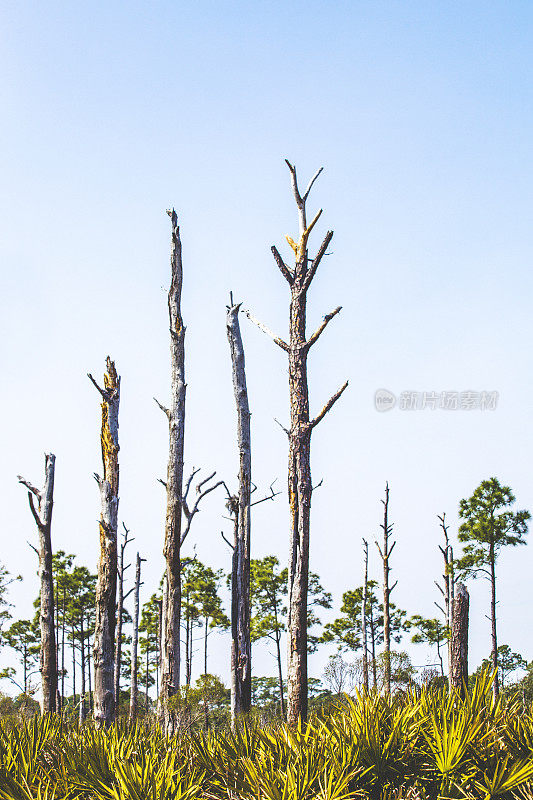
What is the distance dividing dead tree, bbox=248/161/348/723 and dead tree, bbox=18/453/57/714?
685 cm

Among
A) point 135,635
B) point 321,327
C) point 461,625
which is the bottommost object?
point 135,635

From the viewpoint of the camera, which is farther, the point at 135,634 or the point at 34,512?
the point at 135,634

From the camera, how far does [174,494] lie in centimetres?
1423

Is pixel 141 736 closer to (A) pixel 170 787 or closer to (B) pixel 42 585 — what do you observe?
(A) pixel 170 787

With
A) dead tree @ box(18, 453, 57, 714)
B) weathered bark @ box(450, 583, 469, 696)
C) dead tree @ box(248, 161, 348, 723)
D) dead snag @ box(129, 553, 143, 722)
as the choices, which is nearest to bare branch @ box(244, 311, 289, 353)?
dead tree @ box(248, 161, 348, 723)

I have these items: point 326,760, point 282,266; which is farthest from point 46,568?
point 326,760

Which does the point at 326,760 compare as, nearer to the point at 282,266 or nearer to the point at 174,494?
the point at 282,266

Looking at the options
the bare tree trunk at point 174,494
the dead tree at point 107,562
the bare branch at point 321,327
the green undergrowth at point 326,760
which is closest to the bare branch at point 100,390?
the dead tree at point 107,562

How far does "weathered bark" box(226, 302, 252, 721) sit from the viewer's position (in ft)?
44.5

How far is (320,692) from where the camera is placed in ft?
167

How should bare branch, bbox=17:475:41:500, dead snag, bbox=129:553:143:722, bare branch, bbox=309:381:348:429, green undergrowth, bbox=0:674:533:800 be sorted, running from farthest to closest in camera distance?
dead snag, bbox=129:553:143:722
bare branch, bbox=17:475:41:500
bare branch, bbox=309:381:348:429
green undergrowth, bbox=0:674:533:800

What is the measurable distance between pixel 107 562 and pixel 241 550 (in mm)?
3177

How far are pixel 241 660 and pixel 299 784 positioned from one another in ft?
25.9

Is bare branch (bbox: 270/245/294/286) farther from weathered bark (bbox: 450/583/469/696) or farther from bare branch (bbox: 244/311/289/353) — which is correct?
weathered bark (bbox: 450/583/469/696)
